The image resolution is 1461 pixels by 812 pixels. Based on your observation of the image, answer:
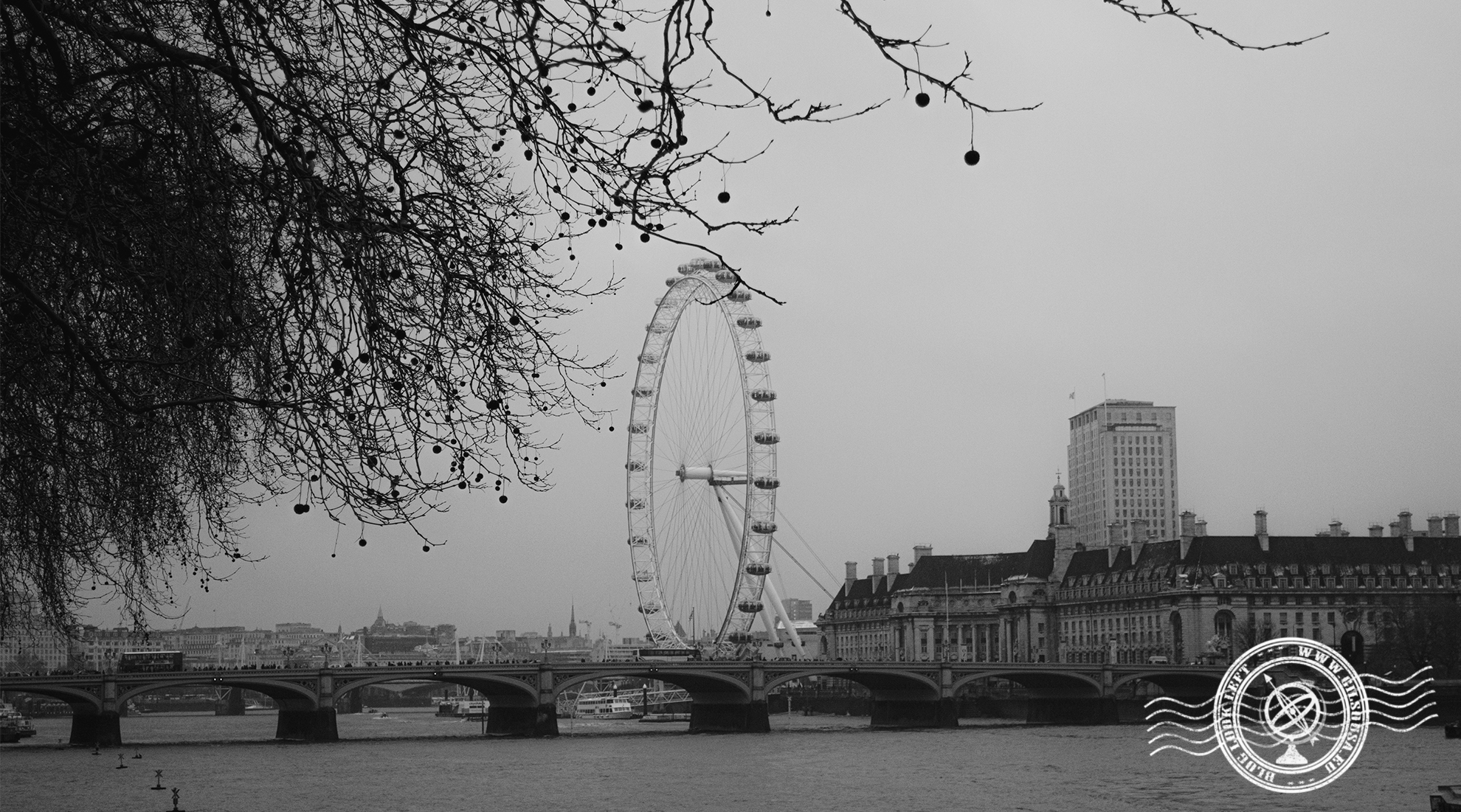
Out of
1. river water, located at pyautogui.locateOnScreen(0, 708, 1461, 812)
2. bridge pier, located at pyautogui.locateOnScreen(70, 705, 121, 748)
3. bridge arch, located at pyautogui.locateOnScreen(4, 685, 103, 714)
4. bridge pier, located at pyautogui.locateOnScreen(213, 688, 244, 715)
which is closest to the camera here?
river water, located at pyautogui.locateOnScreen(0, 708, 1461, 812)

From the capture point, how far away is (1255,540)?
378ft

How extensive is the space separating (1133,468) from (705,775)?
14098 centimetres

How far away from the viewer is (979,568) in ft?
453

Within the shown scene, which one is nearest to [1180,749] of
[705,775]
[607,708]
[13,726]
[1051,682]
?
[705,775]

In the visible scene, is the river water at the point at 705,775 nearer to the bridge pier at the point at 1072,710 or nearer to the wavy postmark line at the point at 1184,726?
the wavy postmark line at the point at 1184,726

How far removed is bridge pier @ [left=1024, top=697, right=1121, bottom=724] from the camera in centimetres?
8423

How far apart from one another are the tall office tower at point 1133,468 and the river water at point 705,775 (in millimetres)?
111526

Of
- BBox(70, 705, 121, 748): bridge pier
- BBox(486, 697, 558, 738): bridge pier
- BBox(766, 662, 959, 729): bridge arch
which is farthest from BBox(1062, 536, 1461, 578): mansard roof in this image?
BBox(70, 705, 121, 748): bridge pier

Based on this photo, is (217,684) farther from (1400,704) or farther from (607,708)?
(607,708)

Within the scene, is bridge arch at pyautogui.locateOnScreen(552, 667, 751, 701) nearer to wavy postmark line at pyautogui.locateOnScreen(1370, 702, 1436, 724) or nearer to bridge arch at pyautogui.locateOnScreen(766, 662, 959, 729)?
bridge arch at pyautogui.locateOnScreen(766, 662, 959, 729)

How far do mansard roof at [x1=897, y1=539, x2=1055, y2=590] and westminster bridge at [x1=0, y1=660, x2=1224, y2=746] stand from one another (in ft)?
133

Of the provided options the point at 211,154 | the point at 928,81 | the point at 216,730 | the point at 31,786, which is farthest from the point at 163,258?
the point at 216,730

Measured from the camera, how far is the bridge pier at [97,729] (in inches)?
2663

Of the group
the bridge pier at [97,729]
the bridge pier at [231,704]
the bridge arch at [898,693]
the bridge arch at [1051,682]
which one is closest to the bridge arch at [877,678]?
the bridge arch at [898,693]
